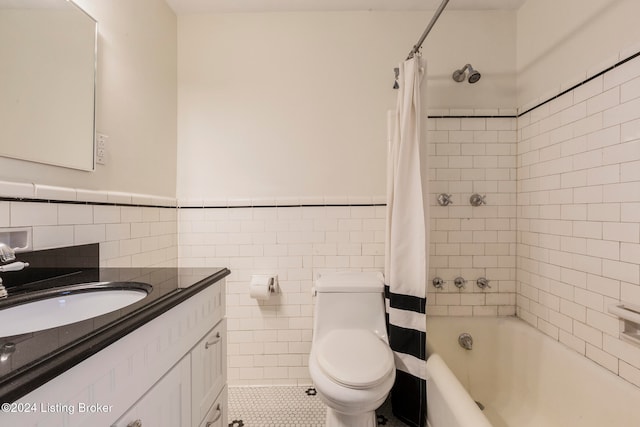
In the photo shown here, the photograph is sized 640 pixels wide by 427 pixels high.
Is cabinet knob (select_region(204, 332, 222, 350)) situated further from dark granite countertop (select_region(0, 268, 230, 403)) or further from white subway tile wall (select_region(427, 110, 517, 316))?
white subway tile wall (select_region(427, 110, 517, 316))

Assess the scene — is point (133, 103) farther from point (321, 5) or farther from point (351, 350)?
point (351, 350)

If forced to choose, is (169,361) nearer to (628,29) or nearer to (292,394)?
(292,394)

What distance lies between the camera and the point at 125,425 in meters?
0.58

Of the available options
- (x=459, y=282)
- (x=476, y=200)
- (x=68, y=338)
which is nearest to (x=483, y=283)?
(x=459, y=282)

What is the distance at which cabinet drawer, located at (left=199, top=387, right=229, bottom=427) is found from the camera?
38.5 inches

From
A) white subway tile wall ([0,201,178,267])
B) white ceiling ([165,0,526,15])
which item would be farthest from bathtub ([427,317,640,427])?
white ceiling ([165,0,526,15])

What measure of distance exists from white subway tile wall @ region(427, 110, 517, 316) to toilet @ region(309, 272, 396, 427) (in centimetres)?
48

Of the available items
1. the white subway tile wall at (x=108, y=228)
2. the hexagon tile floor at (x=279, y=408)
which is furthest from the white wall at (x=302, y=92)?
the hexagon tile floor at (x=279, y=408)

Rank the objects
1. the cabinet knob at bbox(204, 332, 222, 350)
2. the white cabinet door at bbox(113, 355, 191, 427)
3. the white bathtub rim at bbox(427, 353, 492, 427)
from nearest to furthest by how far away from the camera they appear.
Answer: the white cabinet door at bbox(113, 355, 191, 427) → the white bathtub rim at bbox(427, 353, 492, 427) → the cabinet knob at bbox(204, 332, 222, 350)

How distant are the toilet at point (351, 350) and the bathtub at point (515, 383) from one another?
0.26 metres

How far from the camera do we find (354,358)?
1.18 m

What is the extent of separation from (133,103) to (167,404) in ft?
4.68

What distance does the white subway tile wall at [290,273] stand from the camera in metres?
1.77

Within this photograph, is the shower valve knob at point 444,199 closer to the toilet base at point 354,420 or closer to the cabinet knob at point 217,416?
the toilet base at point 354,420
